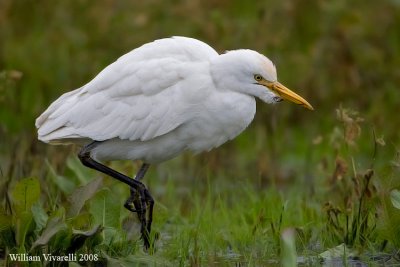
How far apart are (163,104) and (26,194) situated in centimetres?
94

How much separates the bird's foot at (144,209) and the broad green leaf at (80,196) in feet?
1.45

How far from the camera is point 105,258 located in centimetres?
507

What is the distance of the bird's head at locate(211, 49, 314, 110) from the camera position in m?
5.51

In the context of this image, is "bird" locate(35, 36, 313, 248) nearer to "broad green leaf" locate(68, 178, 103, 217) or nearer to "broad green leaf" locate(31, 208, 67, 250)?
"broad green leaf" locate(68, 178, 103, 217)

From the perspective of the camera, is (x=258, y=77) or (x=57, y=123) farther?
(x=57, y=123)

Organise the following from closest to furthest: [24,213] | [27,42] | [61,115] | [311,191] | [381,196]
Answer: [24,213]
[381,196]
[61,115]
[311,191]
[27,42]

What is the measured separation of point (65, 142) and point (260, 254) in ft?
4.45

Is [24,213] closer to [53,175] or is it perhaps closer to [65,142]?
[65,142]

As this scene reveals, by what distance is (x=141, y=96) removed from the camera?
18.5ft

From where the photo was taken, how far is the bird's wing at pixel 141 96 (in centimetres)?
552

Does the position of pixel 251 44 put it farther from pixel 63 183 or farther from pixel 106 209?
pixel 106 209

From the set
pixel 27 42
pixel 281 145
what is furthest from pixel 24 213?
pixel 27 42

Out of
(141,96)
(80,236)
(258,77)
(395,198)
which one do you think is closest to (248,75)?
(258,77)

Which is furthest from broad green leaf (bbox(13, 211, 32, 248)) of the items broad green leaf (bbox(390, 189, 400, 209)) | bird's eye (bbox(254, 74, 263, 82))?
broad green leaf (bbox(390, 189, 400, 209))
